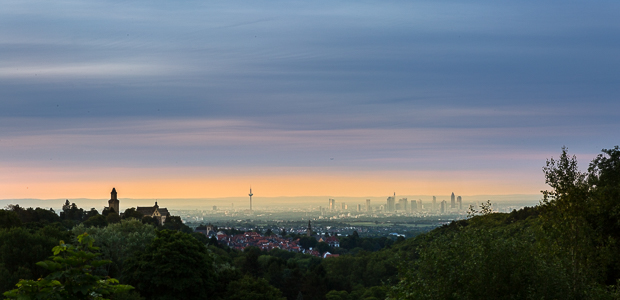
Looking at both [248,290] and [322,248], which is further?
[322,248]

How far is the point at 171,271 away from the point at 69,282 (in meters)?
29.5

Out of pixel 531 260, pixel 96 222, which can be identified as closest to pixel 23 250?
pixel 531 260

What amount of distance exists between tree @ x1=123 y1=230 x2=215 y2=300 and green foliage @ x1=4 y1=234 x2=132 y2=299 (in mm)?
28766

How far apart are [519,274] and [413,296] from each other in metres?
3.23

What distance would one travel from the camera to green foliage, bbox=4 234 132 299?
8.41 metres

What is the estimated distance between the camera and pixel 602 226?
2680cm

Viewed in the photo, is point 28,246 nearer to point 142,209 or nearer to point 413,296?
point 413,296

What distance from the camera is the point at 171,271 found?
37.3 m

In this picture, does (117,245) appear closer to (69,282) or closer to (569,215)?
(569,215)

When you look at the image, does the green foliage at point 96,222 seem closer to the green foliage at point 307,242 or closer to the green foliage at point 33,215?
the green foliage at point 33,215

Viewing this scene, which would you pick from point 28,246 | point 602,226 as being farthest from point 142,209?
point 602,226

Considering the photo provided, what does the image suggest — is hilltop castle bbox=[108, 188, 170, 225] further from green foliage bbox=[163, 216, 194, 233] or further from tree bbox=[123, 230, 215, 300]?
tree bbox=[123, 230, 215, 300]

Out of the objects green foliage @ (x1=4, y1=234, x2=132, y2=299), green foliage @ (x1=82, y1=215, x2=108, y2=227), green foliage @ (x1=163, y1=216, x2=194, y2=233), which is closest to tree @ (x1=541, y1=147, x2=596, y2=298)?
green foliage @ (x1=4, y1=234, x2=132, y2=299)

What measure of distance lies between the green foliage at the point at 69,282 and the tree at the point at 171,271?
94.4ft
